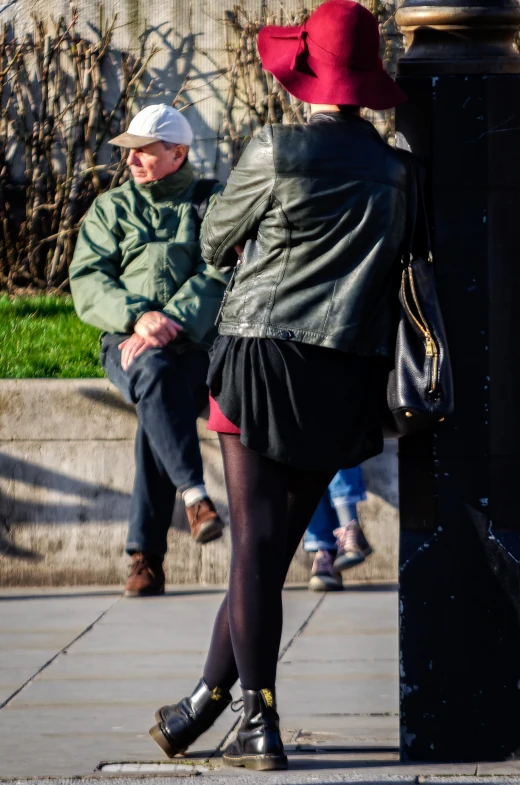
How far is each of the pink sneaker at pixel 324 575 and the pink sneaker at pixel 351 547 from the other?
7 centimetres

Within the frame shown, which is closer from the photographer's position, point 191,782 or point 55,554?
point 191,782

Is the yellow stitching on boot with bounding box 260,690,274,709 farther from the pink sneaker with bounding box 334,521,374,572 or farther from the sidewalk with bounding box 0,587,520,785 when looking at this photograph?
the pink sneaker with bounding box 334,521,374,572

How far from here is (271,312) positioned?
11.8 ft

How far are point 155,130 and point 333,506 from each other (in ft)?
5.96

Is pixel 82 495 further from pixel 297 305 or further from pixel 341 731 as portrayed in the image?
pixel 297 305

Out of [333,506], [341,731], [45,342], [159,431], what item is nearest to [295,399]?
[341,731]

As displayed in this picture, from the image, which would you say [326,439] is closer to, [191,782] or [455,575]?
[455,575]

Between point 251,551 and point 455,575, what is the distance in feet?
1.85

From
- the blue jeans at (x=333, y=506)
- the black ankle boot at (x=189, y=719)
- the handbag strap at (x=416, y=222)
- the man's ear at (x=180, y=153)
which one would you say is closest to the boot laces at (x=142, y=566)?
the blue jeans at (x=333, y=506)

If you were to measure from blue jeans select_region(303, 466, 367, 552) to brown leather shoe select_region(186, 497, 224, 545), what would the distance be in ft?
1.64

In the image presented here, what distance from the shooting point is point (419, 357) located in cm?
363

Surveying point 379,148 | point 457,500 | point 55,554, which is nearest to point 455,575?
point 457,500

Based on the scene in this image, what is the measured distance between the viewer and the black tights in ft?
12.1

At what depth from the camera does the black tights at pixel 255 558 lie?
3.68 m
